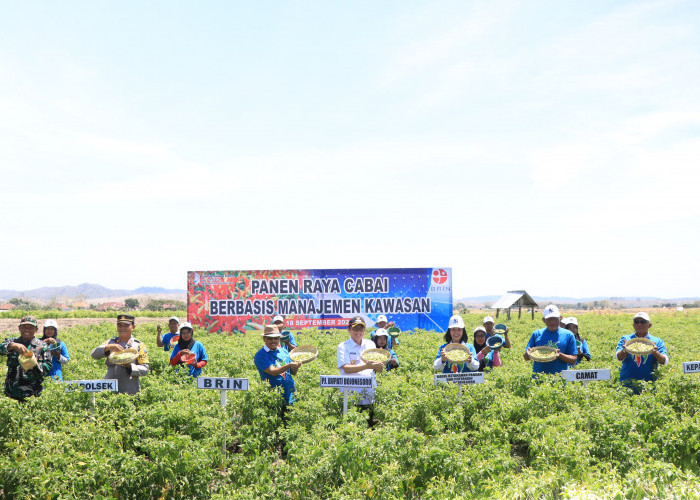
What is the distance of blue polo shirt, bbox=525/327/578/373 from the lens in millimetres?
7855

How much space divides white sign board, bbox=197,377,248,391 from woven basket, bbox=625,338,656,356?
5.29m

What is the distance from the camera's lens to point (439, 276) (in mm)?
25734

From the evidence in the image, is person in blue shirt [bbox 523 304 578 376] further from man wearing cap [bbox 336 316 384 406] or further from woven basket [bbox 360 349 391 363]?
man wearing cap [bbox 336 316 384 406]

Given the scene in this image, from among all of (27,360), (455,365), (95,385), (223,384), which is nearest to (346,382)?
(223,384)

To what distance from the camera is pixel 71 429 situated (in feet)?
19.1

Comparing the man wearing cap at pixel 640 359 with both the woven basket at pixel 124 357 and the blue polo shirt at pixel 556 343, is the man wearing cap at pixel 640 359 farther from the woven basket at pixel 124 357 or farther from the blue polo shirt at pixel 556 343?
the woven basket at pixel 124 357

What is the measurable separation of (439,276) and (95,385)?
2028 cm

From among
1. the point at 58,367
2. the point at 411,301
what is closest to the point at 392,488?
the point at 58,367

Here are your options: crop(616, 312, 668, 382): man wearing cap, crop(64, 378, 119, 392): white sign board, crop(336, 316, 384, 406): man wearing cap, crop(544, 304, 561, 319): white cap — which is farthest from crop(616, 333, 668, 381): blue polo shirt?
crop(64, 378, 119, 392): white sign board

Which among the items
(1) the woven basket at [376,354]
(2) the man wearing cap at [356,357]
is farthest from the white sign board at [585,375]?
(2) the man wearing cap at [356,357]

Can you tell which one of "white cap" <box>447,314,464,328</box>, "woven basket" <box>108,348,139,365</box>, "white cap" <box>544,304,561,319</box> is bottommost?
"woven basket" <box>108,348,139,365</box>

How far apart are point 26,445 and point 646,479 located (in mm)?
5958

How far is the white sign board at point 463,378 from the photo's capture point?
729 centimetres

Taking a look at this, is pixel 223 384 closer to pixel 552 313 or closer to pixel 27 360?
pixel 27 360
